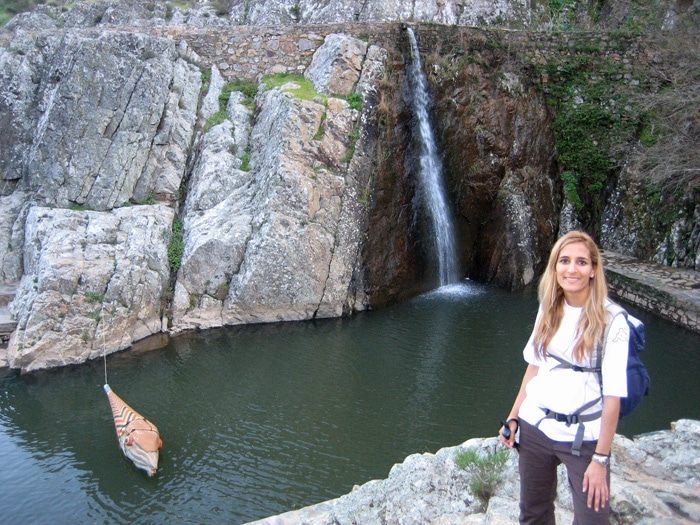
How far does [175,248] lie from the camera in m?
14.6

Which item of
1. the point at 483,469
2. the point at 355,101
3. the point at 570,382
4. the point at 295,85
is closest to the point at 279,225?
the point at 355,101

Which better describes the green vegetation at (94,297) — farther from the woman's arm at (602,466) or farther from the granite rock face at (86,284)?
the woman's arm at (602,466)

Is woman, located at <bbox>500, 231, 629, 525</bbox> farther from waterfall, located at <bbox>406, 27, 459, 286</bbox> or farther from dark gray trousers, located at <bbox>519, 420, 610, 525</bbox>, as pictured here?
waterfall, located at <bbox>406, 27, 459, 286</bbox>

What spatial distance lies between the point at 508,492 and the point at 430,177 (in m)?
13.4

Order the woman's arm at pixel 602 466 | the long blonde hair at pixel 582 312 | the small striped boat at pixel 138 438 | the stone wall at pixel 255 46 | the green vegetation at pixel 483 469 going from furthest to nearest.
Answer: the stone wall at pixel 255 46
the small striped boat at pixel 138 438
the green vegetation at pixel 483 469
the long blonde hair at pixel 582 312
the woman's arm at pixel 602 466

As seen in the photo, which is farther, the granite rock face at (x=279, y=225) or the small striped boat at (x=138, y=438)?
the granite rock face at (x=279, y=225)

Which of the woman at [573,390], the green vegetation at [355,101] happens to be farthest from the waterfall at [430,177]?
the woman at [573,390]

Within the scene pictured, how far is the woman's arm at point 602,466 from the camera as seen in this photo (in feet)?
9.18

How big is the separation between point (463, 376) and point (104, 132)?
41.0ft

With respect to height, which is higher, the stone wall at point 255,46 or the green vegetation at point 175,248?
the stone wall at point 255,46

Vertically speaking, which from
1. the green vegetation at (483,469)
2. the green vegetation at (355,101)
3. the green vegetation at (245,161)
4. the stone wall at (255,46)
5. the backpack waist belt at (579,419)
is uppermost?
the stone wall at (255,46)

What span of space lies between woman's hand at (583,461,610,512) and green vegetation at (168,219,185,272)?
13013 mm

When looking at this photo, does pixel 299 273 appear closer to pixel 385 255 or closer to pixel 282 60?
pixel 385 255

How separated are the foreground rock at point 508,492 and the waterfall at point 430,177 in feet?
37.5
